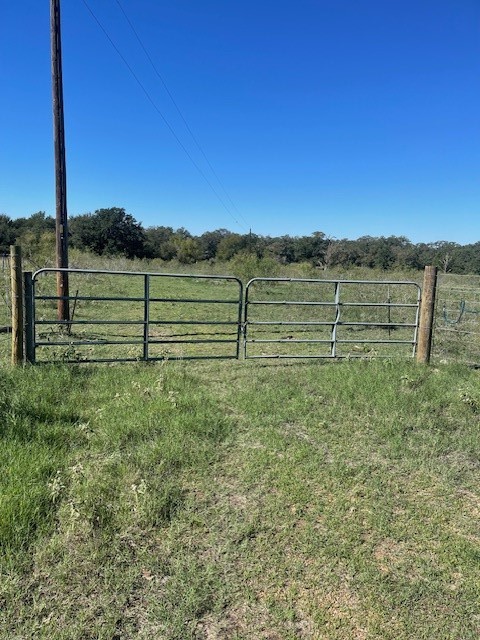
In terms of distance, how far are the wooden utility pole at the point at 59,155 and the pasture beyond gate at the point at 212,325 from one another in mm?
386

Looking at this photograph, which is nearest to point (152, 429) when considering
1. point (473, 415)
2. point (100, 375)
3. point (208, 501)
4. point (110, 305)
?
point (208, 501)

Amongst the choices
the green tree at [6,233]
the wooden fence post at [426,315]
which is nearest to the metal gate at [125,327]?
the wooden fence post at [426,315]

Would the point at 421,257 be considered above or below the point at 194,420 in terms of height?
above

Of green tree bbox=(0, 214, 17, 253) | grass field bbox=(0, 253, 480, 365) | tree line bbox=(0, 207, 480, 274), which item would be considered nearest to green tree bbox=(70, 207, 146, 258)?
tree line bbox=(0, 207, 480, 274)

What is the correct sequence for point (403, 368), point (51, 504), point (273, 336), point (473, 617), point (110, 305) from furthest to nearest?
point (110, 305) → point (273, 336) → point (403, 368) → point (51, 504) → point (473, 617)

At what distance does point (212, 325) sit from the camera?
10312mm

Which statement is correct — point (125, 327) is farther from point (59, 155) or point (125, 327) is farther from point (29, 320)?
point (29, 320)

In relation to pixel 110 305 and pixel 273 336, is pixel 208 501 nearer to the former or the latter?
pixel 273 336

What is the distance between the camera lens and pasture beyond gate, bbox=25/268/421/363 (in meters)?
6.00

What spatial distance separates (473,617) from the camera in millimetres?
1973

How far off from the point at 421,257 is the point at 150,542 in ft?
188

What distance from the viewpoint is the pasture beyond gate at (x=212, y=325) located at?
6004mm

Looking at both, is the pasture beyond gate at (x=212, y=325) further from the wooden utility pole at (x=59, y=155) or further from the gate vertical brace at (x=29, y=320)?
the wooden utility pole at (x=59, y=155)

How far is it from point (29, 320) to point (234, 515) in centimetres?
412
